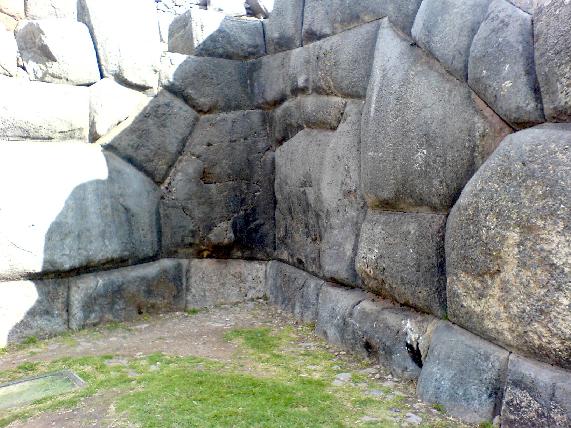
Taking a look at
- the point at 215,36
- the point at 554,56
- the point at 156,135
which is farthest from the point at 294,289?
the point at 554,56

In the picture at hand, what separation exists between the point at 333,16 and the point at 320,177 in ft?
3.48

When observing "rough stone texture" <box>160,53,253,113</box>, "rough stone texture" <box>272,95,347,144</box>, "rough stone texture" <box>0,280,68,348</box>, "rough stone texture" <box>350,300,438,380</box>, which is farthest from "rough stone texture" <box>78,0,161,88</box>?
"rough stone texture" <box>350,300,438,380</box>

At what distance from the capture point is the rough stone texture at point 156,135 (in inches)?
165

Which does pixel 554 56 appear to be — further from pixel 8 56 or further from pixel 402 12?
pixel 8 56

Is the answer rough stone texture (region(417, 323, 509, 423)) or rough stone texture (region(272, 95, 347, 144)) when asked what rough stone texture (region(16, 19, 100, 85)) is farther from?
rough stone texture (region(417, 323, 509, 423))

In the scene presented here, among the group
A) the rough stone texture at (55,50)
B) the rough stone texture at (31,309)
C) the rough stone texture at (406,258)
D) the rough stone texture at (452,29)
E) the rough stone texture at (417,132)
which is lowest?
the rough stone texture at (31,309)

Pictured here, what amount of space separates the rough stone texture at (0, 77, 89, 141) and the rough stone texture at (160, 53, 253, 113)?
0.68 metres

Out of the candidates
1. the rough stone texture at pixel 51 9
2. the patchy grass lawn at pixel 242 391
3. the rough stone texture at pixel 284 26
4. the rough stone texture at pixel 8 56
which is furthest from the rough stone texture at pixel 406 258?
the rough stone texture at pixel 51 9

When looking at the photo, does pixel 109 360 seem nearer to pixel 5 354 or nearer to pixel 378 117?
pixel 5 354

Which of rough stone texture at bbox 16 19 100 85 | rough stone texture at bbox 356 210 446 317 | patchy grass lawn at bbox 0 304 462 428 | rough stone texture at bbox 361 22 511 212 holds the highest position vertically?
rough stone texture at bbox 16 19 100 85

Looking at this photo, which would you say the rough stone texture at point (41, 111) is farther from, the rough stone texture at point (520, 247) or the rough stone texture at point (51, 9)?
the rough stone texture at point (520, 247)

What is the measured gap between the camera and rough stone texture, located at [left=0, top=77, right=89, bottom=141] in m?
3.75

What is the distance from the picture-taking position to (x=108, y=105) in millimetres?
4129

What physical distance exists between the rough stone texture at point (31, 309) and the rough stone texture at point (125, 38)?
163 cm
